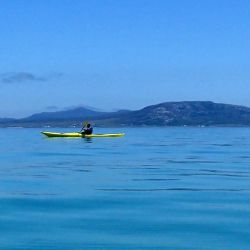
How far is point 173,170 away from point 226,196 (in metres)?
12.6

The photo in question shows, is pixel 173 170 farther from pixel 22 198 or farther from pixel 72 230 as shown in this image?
pixel 72 230

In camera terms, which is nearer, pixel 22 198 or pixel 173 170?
pixel 22 198

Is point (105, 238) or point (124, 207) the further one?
point (124, 207)

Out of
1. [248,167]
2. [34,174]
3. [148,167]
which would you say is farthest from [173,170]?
[34,174]

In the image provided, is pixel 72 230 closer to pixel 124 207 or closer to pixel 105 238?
pixel 105 238

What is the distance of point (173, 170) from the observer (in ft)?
118

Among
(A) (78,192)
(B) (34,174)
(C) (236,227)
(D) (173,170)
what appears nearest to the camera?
(C) (236,227)

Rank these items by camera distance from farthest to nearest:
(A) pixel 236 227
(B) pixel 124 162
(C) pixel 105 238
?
(B) pixel 124 162
(A) pixel 236 227
(C) pixel 105 238

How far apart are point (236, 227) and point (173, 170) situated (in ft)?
61.5

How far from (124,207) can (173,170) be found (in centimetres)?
1551

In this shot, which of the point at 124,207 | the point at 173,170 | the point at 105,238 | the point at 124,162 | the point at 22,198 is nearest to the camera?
the point at 105,238

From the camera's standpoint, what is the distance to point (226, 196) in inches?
928

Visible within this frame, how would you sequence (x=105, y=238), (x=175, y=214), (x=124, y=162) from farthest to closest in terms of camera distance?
1. (x=124, y=162)
2. (x=175, y=214)
3. (x=105, y=238)

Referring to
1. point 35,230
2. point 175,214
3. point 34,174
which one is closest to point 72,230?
point 35,230
